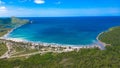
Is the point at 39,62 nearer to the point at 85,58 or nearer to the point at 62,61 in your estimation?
the point at 62,61

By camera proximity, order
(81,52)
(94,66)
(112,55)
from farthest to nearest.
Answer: (81,52) → (112,55) → (94,66)

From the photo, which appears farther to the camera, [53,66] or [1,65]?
[1,65]

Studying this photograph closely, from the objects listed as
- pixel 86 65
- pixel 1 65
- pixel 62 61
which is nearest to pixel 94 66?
pixel 86 65

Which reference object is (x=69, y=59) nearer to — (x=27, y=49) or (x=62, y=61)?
(x=62, y=61)

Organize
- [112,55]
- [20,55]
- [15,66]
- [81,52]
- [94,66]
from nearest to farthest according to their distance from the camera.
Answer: [94,66]
[15,66]
[112,55]
[81,52]
[20,55]

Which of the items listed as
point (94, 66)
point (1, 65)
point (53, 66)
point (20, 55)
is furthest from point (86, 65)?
point (20, 55)

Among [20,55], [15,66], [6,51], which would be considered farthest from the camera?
[6,51]

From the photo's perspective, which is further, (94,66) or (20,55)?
(20,55)

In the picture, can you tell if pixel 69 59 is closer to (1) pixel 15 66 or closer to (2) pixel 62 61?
Result: (2) pixel 62 61

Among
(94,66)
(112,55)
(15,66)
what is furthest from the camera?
(112,55)
